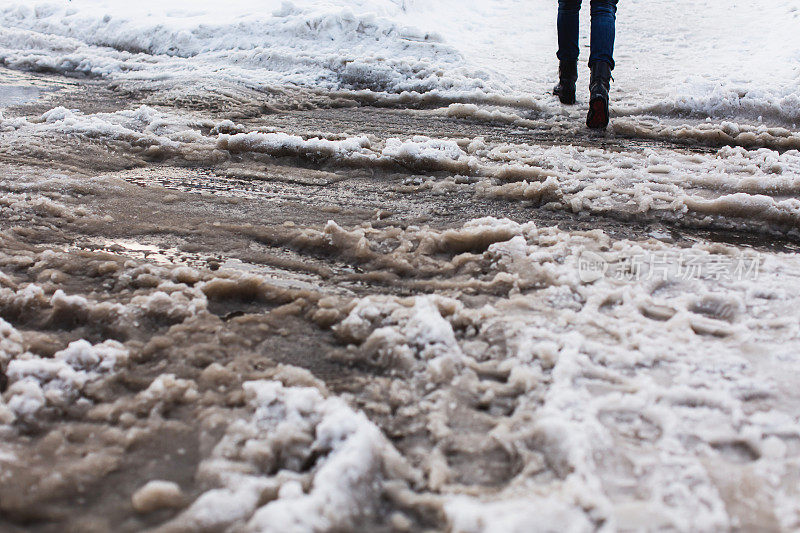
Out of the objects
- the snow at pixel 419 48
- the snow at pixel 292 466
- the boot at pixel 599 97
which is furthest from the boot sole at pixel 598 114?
the snow at pixel 292 466

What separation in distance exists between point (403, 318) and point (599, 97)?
2.76 meters

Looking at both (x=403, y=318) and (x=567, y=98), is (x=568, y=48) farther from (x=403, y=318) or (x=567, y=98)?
(x=403, y=318)

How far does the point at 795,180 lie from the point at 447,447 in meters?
2.47

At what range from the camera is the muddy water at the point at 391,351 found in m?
1.25

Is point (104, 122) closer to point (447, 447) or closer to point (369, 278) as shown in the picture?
point (369, 278)

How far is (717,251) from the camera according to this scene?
232cm

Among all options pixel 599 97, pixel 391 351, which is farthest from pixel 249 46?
pixel 391 351

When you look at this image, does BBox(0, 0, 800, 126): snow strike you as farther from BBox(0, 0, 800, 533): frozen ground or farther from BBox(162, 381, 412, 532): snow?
BBox(162, 381, 412, 532): snow

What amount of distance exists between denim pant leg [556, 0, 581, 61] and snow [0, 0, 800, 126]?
0.37 m

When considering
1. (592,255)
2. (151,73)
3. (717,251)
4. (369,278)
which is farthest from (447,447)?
(151,73)

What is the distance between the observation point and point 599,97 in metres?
3.86

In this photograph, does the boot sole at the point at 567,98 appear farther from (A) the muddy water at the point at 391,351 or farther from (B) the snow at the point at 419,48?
(A) the muddy water at the point at 391,351

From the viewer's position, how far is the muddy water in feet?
4.09

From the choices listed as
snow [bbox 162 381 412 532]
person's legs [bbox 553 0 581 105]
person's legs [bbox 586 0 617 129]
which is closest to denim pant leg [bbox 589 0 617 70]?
Result: person's legs [bbox 586 0 617 129]
